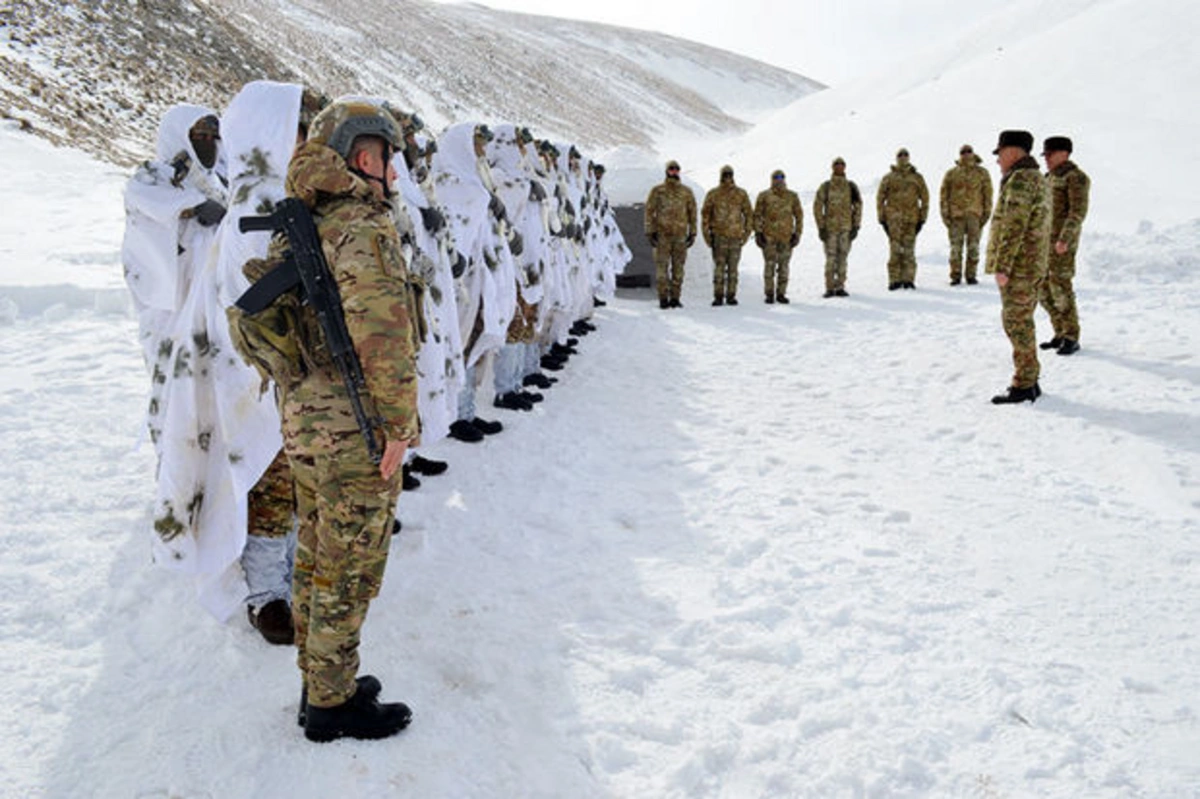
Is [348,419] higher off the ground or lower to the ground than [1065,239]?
lower

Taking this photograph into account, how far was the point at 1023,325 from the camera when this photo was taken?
5977mm

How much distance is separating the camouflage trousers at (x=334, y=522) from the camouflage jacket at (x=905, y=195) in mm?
11221

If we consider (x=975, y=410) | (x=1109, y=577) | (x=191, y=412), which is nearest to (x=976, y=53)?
(x=975, y=410)

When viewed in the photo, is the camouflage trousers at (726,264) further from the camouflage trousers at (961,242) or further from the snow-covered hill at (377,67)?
the snow-covered hill at (377,67)

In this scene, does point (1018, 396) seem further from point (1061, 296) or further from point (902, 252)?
point (902, 252)

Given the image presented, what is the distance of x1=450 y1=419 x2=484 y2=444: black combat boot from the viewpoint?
225 inches

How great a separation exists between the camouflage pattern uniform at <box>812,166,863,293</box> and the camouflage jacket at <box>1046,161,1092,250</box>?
5074 millimetres

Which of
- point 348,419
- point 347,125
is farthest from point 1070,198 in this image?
point 348,419

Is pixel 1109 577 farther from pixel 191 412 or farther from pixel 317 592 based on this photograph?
pixel 191 412

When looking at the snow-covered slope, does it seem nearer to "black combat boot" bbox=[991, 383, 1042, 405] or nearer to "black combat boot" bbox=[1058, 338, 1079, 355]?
"black combat boot" bbox=[1058, 338, 1079, 355]

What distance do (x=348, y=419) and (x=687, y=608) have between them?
1.84m

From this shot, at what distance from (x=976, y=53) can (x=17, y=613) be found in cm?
3301

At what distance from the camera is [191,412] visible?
10.4 feet

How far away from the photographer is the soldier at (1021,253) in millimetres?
6000
